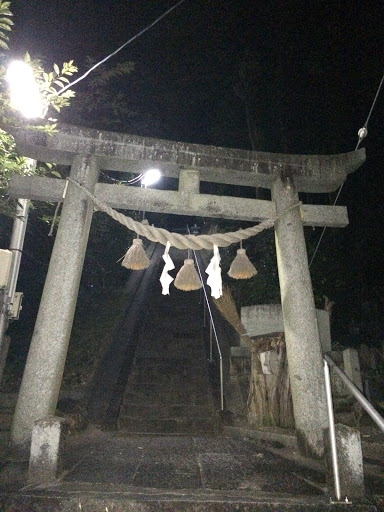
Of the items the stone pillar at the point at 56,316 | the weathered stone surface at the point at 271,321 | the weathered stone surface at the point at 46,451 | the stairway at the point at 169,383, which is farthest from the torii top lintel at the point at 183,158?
the stairway at the point at 169,383

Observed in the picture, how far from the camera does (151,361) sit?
8.07 metres

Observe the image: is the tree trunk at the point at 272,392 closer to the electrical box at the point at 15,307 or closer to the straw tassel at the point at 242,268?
the straw tassel at the point at 242,268

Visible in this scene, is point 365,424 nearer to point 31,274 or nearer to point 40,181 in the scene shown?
point 40,181

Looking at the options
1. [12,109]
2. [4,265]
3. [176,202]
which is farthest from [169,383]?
[12,109]

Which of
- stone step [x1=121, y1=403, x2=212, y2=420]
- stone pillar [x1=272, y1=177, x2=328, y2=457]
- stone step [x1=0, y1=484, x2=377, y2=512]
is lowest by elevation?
stone step [x1=0, y1=484, x2=377, y2=512]

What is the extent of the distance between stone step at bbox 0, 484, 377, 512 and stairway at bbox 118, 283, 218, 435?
10.2ft

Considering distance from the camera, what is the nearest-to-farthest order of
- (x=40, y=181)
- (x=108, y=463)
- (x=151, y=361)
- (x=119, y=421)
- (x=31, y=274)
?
(x=108, y=463), (x=40, y=181), (x=119, y=421), (x=151, y=361), (x=31, y=274)

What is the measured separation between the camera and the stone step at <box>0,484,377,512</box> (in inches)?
108

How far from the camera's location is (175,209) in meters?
5.14

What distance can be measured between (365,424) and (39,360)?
221 inches

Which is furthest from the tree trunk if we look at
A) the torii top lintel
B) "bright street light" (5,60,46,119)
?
"bright street light" (5,60,46,119)

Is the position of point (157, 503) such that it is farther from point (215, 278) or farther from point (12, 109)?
point (12, 109)

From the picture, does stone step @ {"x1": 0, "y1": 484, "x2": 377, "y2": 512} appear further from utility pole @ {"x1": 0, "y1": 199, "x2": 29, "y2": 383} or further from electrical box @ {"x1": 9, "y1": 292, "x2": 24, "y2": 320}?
electrical box @ {"x1": 9, "y1": 292, "x2": 24, "y2": 320}

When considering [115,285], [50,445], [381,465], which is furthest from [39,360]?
[115,285]
